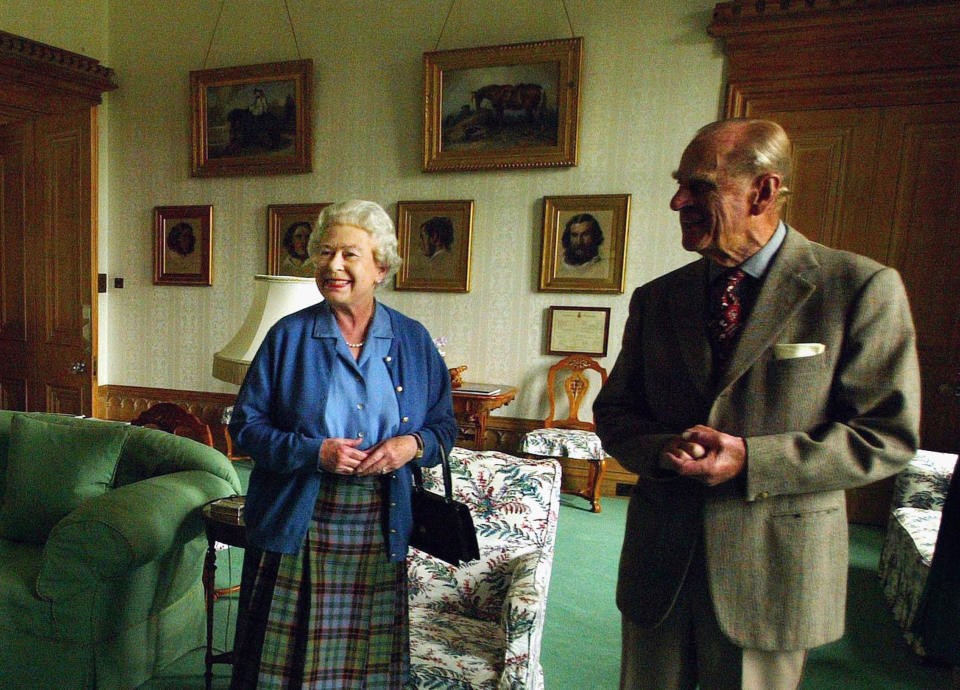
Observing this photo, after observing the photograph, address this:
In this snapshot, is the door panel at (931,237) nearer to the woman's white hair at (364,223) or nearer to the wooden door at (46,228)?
the woman's white hair at (364,223)

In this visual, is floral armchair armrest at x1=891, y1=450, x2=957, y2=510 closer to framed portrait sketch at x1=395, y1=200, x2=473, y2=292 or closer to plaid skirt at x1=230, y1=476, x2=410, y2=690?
plaid skirt at x1=230, y1=476, x2=410, y2=690

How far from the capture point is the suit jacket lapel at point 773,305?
1093 mm

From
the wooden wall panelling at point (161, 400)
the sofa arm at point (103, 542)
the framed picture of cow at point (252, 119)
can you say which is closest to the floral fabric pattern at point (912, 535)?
the sofa arm at point (103, 542)

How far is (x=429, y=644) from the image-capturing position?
1.80m

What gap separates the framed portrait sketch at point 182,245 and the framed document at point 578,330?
3221 millimetres

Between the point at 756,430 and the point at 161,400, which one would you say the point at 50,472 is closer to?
the point at 756,430

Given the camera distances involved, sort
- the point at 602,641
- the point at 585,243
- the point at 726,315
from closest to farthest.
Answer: the point at 726,315 < the point at 602,641 < the point at 585,243

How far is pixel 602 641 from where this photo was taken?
2611mm

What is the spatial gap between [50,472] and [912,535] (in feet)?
12.1

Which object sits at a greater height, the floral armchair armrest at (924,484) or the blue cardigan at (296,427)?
the blue cardigan at (296,427)

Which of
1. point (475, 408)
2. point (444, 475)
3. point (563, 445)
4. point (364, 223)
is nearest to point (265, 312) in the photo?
point (364, 223)

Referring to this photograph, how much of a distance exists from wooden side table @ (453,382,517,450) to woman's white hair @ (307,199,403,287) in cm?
268

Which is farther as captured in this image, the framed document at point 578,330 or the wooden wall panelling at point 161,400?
the wooden wall panelling at point 161,400

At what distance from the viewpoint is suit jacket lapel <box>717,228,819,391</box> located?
1093 millimetres
